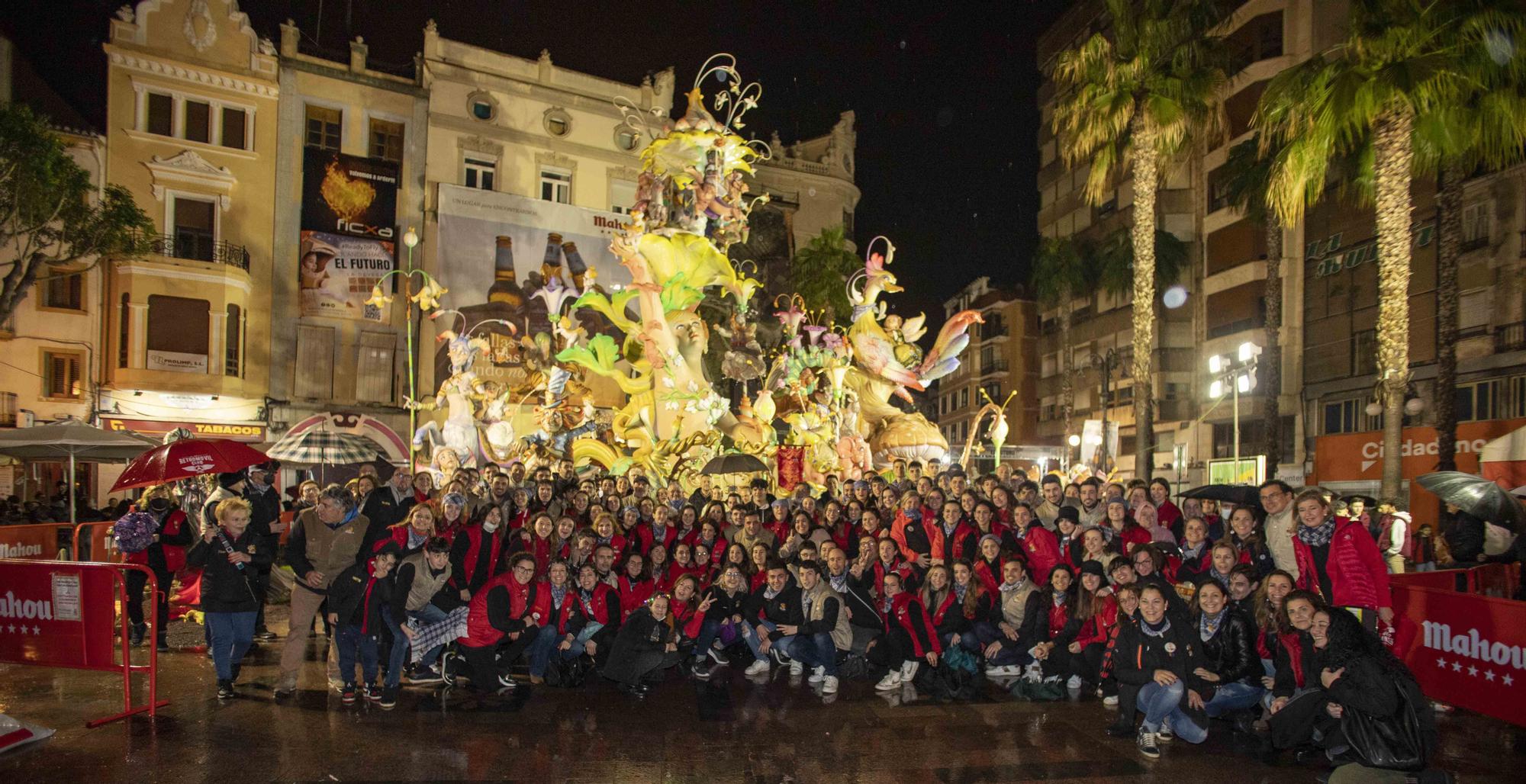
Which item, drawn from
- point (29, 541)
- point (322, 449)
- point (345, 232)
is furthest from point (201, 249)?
point (29, 541)

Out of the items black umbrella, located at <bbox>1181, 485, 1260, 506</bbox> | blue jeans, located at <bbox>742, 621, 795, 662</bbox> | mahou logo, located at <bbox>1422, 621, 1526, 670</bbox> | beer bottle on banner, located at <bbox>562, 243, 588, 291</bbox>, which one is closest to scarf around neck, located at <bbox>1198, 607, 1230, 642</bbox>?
black umbrella, located at <bbox>1181, 485, 1260, 506</bbox>

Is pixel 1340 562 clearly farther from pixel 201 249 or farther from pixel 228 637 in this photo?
pixel 201 249

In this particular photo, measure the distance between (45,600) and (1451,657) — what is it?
36.1 feet

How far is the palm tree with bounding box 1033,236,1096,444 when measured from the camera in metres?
41.1

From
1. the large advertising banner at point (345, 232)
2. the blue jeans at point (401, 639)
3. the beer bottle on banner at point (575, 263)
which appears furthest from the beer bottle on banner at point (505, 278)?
the blue jeans at point (401, 639)

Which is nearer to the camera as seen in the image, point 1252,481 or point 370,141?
point 1252,481

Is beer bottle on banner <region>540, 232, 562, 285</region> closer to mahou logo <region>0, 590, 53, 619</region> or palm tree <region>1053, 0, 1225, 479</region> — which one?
palm tree <region>1053, 0, 1225, 479</region>

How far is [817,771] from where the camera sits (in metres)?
6.12

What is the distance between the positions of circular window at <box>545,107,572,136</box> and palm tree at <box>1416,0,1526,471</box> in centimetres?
2726

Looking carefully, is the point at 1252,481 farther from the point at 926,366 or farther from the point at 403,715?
the point at 403,715

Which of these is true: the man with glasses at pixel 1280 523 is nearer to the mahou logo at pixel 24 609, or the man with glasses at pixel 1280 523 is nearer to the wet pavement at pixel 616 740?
the wet pavement at pixel 616 740

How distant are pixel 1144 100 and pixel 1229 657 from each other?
14864 mm

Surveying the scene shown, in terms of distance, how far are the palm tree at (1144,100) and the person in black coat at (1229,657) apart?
12.2 meters

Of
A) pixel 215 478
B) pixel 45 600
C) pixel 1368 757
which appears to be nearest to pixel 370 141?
pixel 215 478
